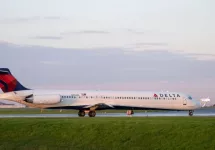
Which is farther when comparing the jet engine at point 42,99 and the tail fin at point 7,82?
the tail fin at point 7,82

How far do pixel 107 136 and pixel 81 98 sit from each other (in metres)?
26.9

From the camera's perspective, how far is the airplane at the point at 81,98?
184ft

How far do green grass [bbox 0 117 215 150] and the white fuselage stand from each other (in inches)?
912

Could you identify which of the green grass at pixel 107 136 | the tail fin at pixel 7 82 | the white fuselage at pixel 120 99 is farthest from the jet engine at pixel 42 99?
the green grass at pixel 107 136

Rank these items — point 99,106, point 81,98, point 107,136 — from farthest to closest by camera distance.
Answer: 1. point 99,106
2. point 81,98
3. point 107,136

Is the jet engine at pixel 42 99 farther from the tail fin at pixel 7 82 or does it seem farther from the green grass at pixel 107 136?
the green grass at pixel 107 136

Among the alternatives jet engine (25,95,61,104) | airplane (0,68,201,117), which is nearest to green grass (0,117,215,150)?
jet engine (25,95,61,104)

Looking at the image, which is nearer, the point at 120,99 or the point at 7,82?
the point at 7,82

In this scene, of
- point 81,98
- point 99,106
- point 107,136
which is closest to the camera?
point 107,136

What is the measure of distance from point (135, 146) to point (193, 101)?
1411 inches

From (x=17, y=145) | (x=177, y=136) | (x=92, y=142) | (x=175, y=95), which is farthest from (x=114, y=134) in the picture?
(x=175, y=95)

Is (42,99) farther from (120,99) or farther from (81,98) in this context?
(120,99)

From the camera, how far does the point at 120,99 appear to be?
193 feet

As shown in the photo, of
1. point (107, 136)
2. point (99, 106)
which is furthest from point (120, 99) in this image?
point (107, 136)
